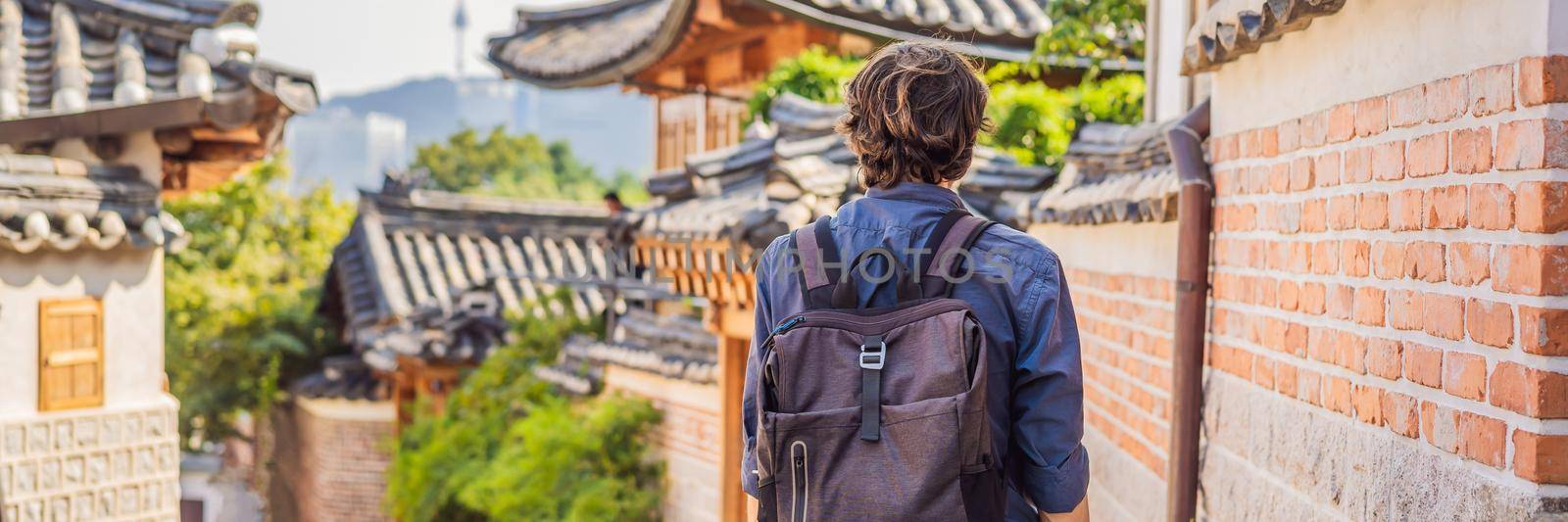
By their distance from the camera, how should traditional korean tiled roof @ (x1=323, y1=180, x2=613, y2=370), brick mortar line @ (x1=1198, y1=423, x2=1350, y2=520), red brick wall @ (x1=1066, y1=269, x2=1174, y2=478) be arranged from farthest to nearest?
traditional korean tiled roof @ (x1=323, y1=180, x2=613, y2=370)
red brick wall @ (x1=1066, y1=269, x2=1174, y2=478)
brick mortar line @ (x1=1198, y1=423, x2=1350, y2=520)

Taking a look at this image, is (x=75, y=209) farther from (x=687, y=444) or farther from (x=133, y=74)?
(x=687, y=444)

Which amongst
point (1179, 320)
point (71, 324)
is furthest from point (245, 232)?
point (1179, 320)

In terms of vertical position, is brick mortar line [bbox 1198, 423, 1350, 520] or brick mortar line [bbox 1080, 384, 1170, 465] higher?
brick mortar line [bbox 1198, 423, 1350, 520]

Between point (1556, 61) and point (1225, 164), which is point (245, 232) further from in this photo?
point (1556, 61)

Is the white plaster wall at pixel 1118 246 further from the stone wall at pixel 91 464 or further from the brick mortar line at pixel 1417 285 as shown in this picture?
the stone wall at pixel 91 464

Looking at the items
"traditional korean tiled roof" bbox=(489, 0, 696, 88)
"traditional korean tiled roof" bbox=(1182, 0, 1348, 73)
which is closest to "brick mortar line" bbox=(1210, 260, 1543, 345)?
"traditional korean tiled roof" bbox=(1182, 0, 1348, 73)

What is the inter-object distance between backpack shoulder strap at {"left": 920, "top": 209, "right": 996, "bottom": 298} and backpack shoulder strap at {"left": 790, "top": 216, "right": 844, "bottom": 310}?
147 millimetres

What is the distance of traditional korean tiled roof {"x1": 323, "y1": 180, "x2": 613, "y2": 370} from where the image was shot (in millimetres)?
14594

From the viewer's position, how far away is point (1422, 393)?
7.07 ft

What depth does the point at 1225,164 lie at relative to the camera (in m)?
3.38

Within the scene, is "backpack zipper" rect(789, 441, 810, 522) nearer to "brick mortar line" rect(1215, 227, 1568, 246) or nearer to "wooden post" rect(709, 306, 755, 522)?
"brick mortar line" rect(1215, 227, 1568, 246)

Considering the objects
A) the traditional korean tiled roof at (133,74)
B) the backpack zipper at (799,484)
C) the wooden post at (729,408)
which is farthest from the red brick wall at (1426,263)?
the traditional korean tiled roof at (133,74)

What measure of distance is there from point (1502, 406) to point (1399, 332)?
0.37m

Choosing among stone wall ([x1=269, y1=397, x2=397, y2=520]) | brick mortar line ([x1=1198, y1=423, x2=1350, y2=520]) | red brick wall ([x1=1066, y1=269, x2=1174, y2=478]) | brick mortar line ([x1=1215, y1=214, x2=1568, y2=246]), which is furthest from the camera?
stone wall ([x1=269, y1=397, x2=397, y2=520])
